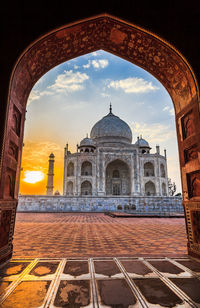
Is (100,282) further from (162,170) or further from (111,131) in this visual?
(111,131)

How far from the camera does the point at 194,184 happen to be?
280 centimetres

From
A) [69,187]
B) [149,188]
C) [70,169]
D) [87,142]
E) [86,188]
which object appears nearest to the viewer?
[86,188]

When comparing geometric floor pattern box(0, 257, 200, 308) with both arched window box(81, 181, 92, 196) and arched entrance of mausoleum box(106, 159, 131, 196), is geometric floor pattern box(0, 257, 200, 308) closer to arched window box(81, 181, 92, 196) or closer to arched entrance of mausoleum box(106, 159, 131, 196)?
arched window box(81, 181, 92, 196)

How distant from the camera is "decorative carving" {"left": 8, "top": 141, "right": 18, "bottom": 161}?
2666 mm

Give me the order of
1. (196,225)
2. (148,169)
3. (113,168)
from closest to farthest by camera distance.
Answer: (196,225) → (113,168) → (148,169)

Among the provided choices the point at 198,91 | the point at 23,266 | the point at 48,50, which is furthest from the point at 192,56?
the point at 23,266

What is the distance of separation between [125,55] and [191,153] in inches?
89.7

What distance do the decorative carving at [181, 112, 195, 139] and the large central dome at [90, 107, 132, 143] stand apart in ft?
79.3

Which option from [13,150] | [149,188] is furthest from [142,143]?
[13,150]

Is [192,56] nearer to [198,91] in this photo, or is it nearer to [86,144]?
[198,91]

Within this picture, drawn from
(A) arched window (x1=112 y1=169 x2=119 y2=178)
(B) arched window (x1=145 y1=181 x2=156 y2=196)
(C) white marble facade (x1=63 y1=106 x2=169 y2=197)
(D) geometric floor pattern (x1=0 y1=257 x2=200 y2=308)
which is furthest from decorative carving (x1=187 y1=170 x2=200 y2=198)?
(B) arched window (x1=145 y1=181 x2=156 y2=196)

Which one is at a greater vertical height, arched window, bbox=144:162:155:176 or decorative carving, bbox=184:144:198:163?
arched window, bbox=144:162:155:176

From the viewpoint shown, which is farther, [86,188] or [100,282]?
[86,188]

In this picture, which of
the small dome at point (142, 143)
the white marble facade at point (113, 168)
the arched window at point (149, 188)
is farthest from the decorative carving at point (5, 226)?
the small dome at point (142, 143)
